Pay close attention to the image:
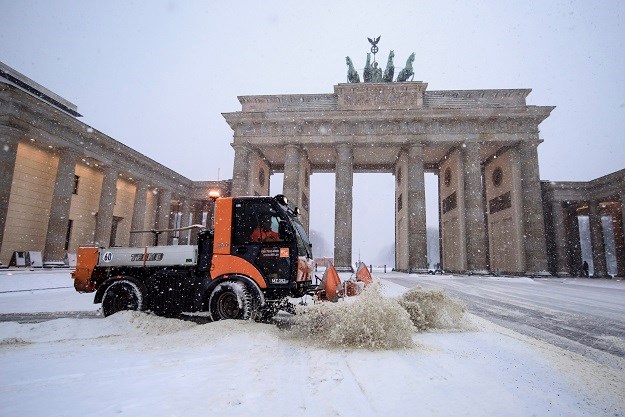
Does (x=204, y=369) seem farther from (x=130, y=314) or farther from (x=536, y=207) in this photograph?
(x=536, y=207)

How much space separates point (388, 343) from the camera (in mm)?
3967

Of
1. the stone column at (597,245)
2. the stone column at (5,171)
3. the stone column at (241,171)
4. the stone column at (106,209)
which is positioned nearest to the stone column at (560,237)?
the stone column at (597,245)

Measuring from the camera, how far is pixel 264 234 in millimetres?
5457

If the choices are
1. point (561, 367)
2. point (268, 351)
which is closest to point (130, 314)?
point (268, 351)

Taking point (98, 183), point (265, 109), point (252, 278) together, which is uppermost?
point (265, 109)

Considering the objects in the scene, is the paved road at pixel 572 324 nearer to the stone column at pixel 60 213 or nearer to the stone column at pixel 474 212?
the stone column at pixel 474 212

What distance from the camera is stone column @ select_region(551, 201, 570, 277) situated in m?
30.3

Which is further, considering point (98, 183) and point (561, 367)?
point (98, 183)

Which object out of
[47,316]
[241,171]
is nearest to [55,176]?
[241,171]

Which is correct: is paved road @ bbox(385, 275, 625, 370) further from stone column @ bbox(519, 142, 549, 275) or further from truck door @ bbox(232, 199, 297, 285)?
stone column @ bbox(519, 142, 549, 275)

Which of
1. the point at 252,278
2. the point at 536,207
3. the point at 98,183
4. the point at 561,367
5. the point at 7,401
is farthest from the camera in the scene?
the point at 98,183

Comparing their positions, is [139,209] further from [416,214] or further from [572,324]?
[572,324]

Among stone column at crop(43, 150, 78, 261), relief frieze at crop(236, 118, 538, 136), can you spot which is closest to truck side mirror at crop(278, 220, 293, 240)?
stone column at crop(43, 150, 78, 261)

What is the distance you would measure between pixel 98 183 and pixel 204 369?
31.7m
